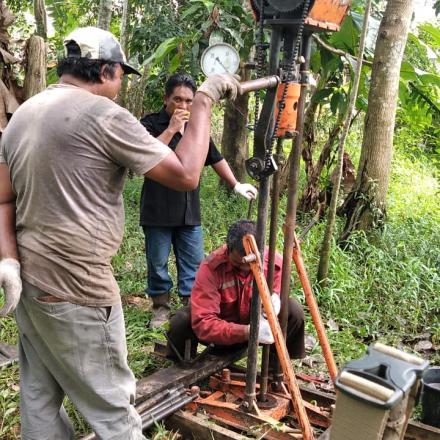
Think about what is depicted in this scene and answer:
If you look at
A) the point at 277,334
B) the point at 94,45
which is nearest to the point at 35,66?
the point at 94,45

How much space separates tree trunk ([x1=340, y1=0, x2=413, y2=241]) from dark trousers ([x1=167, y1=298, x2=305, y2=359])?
2.57 m

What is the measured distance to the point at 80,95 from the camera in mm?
1988

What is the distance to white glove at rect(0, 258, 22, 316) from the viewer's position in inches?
78.9

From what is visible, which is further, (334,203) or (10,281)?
(334,203)

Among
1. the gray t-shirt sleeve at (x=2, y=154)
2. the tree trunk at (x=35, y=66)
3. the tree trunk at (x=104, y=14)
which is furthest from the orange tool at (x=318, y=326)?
the tree trunk at (x=104, y=14)

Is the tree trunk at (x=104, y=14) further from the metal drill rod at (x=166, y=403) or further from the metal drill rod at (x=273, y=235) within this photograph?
the metal drill rod at (x=166, y=403)

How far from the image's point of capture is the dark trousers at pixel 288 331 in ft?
10.8

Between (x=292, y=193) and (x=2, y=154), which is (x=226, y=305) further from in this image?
(x=2, y=154)

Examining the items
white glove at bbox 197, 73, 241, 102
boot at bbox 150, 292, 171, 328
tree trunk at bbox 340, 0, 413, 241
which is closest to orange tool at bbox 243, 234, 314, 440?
white glove at bbox 197, 73, 241, 102

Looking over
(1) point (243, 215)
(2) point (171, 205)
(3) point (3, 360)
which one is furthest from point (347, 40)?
(3) point (3, 360)

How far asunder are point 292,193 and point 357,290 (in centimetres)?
246

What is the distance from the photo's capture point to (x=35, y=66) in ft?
13.6

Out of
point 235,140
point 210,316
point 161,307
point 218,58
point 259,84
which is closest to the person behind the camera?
point 259,84

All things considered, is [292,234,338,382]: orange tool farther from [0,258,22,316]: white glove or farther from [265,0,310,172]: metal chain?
[0,258,22,316]: white glove
